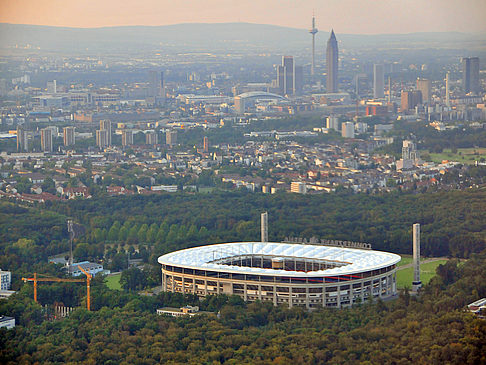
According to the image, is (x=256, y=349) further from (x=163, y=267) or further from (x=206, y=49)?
(x=206, y=49)

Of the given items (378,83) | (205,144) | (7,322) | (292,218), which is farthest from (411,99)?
(7,322)

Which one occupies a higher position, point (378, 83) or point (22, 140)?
point (378, 83)

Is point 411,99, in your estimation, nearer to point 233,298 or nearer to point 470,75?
point 470,75

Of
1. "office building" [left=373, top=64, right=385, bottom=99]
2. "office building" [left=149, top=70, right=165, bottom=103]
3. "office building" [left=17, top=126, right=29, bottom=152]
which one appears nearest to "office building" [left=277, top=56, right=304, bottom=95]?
"office building" [left=373, top=64, right=385, bottom=99]

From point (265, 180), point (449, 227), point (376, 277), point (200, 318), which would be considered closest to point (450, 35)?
point (265, 180)

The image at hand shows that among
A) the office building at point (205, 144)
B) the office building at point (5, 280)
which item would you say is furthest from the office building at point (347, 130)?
the office building at point (5, 280)

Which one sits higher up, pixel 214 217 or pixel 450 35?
pixel 450 35

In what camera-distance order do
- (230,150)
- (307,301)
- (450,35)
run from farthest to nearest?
(230,150)
(450,35)
(307,301)

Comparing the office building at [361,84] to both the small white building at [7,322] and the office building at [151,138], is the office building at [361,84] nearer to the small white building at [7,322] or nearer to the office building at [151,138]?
the office building at [151,138]

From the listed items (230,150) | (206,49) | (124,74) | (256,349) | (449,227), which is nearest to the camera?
(256,349)
